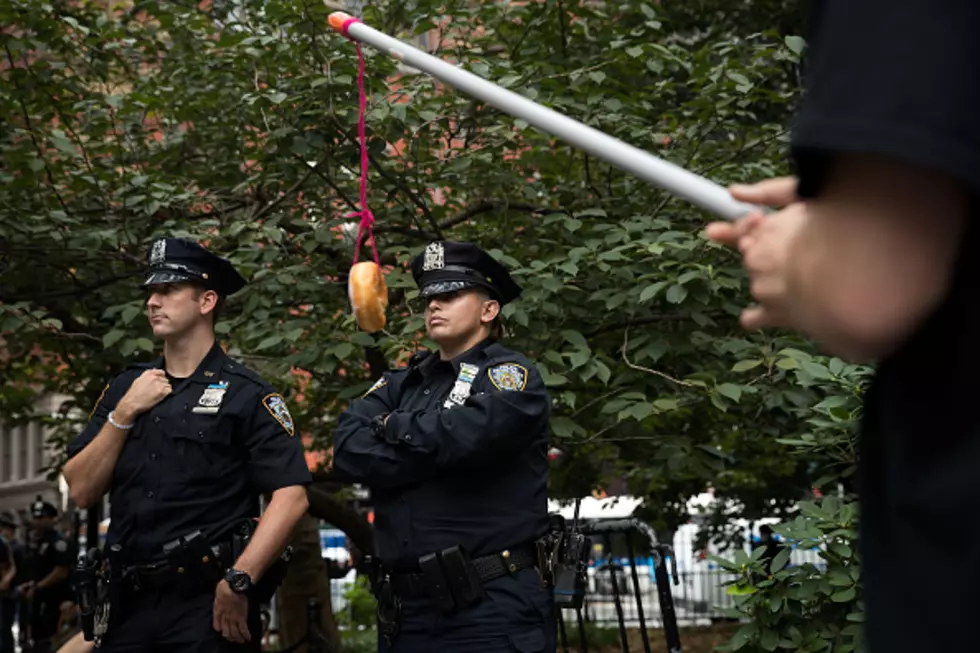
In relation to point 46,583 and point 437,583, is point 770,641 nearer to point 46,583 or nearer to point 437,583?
point 437,583

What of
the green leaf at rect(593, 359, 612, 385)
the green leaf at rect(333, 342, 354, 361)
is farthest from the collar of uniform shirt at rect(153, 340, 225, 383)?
the green leaf at rect(593, 359, 612, 385)

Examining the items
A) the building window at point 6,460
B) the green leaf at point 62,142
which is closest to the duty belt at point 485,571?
the green leaf at point 62,142

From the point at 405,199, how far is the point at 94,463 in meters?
3.45

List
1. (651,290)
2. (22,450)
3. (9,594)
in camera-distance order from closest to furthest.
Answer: (651,290)
(9,594)
(22,450)

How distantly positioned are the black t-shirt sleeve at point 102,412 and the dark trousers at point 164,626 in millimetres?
696

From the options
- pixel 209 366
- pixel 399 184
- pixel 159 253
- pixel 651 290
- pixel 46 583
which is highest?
pixel 399 184

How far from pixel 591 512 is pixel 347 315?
13.0 m

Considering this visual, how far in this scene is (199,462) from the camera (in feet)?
15.9

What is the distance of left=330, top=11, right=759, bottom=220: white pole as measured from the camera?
4.79ft

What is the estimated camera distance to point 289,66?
7.34 meters

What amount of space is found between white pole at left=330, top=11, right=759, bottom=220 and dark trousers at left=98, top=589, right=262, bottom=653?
9.72 ft

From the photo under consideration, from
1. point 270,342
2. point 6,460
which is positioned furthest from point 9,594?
point 6,460

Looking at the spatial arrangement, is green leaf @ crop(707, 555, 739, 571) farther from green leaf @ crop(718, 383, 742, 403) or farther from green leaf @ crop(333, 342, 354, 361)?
green leaf @ crop(333, 342, 354, 361)

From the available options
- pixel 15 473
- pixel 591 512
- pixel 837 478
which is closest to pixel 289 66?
pixel 837 478
